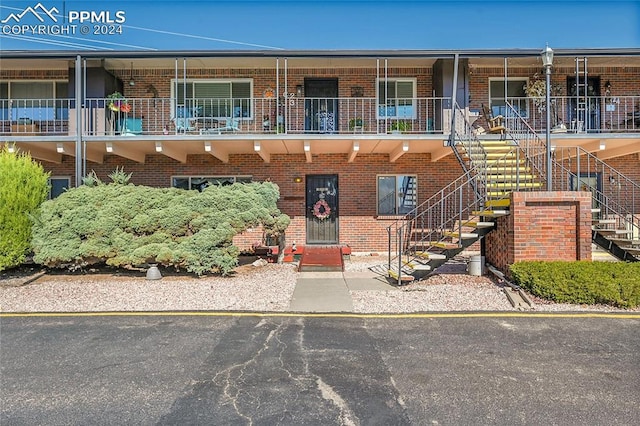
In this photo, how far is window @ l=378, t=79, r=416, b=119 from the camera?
1234cm

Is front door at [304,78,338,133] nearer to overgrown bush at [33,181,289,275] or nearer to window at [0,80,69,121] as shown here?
overgrown bush at [33,181,289,275]

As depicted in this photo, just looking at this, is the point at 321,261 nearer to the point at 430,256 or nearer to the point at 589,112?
the point at 430,256

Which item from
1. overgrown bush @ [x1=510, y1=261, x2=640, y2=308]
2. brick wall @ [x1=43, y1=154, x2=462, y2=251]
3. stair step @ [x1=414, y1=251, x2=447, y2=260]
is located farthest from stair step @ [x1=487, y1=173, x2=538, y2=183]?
brick wall @ [x1=43, y1=154, x2=462, y2=251]

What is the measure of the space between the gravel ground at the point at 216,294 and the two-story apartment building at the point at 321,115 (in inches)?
144

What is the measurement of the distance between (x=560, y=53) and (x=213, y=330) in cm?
1090

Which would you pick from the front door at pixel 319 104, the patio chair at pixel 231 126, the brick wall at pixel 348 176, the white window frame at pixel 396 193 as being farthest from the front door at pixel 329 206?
the patio chair at pixel 231 126

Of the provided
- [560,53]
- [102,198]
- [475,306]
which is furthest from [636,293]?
[102,198]

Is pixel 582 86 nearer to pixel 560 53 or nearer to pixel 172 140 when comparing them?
pixel 560 53

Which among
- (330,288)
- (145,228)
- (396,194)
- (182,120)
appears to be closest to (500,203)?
(330,288)

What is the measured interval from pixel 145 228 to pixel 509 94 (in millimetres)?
11227

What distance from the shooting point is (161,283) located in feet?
26.4

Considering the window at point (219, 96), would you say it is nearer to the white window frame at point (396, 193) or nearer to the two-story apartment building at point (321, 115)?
the two-story apartment building at point (321, 115)

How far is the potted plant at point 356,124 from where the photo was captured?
39.3ft

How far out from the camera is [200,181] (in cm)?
1231
